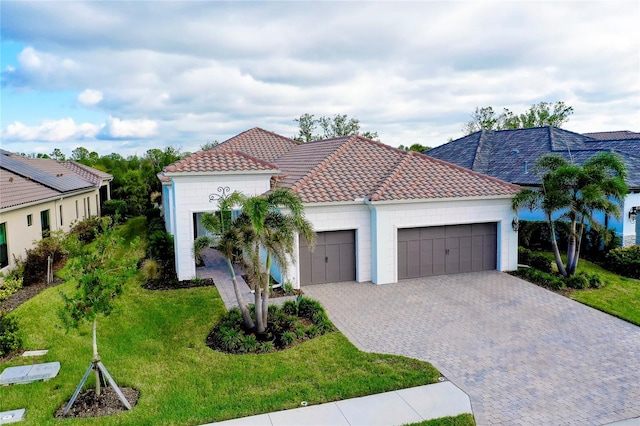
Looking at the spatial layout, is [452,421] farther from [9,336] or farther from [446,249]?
[446,249]

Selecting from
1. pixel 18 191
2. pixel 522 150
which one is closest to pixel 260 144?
pixel 18 191

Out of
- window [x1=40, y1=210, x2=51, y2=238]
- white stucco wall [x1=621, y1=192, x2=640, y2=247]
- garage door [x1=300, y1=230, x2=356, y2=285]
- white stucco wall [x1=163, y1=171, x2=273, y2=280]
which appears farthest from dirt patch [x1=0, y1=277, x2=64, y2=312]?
white stucco wall [x1=621, y1=192, x2=640, y2=247]

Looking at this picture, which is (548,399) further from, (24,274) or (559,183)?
(24,274)

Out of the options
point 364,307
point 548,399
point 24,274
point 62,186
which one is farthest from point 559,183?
point 62,186

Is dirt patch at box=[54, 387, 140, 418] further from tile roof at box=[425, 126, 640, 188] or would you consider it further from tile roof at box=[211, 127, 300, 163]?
tile roof at box=[425, 126, 640, 188]

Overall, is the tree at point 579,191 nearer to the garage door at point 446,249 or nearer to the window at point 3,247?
the garage door at point 446,249

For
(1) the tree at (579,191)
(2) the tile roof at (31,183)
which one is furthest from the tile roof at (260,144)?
(1) the tree at (579,191)

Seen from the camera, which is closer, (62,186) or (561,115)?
(62,186)
